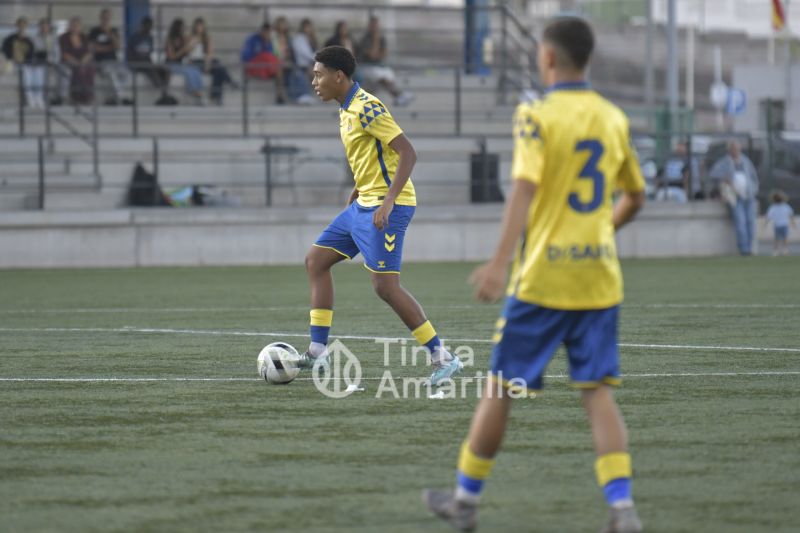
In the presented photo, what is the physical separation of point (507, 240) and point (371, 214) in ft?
13.8

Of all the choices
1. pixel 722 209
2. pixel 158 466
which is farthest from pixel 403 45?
pixel 158 466

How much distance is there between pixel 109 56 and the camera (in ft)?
87.8

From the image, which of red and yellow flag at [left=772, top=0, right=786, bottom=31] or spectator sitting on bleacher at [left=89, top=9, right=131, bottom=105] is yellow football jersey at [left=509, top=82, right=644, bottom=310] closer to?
spectator sitting on bleacher at [left=89, top=9, right=131, bottom=105]

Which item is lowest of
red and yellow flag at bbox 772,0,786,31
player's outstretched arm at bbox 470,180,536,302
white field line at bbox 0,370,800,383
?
white field line at bbox 0,370,800,383

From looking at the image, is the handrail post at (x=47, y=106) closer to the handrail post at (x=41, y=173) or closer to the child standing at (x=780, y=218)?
the handrail post at (x=41, y=173)

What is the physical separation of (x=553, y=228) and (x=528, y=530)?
1088mm

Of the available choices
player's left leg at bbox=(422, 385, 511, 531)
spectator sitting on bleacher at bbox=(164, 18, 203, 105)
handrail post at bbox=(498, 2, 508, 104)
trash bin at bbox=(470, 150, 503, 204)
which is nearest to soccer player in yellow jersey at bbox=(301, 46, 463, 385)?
player's left leg at bbox=(422, 385, 511, 531)

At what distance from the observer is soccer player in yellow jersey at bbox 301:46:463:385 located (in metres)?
8.97

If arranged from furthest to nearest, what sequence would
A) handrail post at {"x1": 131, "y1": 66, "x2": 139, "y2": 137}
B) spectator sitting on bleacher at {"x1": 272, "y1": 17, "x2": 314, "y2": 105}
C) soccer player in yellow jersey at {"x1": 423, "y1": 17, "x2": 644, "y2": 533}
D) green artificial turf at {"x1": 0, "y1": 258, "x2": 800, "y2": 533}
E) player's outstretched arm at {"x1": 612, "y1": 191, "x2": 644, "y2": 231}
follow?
spectator sitting on bleacher at {"x1": 272, "y1": 17, "x2": 314, "y2": 105} → handrail post at {"x1": 131, "y1": 66, "x2": 139, "y2": 137} → player's outstretched arm at {"x1": 612, "y1": 191, "x2": 644, "y2": 231} → green artificial turf at {"x1": 0, "y1": 258, "x2": 800, "y2": 533} → soccer player in yellow jersey at {"x1": 423, "y1": 17, "x2": 644, "y2": 533}

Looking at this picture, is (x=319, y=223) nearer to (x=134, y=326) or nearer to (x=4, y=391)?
(x=134, y=326)

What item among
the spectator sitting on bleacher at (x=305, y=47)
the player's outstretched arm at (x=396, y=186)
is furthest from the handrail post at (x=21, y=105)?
the player's outstretched arm at (x=396, y=186)

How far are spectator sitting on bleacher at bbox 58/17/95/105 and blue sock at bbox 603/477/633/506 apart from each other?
861 inches

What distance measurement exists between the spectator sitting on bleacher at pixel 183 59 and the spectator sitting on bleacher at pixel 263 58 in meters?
0.97

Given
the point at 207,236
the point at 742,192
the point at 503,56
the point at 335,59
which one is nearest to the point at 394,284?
the point at 335,59
